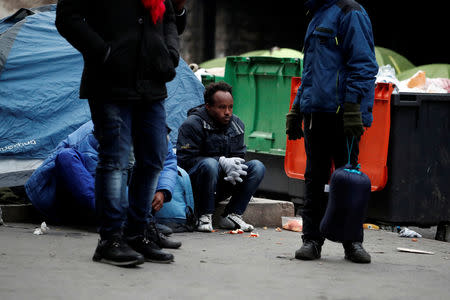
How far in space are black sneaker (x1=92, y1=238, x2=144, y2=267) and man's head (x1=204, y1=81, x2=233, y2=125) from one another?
7.63ft

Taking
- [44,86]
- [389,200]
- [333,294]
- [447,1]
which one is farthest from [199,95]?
[447,1]

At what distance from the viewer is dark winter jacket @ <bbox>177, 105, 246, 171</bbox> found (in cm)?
656

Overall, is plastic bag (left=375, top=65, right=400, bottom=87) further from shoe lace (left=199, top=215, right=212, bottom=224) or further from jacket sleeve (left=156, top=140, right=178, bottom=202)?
jacket sleeve (left=156, top=140, right=178, bottom=202)

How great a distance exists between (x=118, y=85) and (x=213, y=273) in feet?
3.58

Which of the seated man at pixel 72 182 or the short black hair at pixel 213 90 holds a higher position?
the short black hair at pixel 213 90

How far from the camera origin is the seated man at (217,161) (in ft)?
21.1

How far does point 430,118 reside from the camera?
7113 mm

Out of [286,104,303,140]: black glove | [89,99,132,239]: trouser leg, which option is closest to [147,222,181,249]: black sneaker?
[89,99,132,239]: trouser leg

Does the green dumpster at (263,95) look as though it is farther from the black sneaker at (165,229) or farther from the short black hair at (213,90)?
the black sneaker at (165,229)

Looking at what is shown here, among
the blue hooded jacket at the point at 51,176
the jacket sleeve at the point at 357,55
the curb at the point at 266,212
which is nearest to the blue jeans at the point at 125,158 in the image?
the jacket sleeve at the point at 357,55

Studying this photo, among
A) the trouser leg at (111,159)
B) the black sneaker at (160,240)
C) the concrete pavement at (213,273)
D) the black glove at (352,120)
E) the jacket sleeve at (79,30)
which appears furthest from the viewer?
the black sneaker at (160,240)

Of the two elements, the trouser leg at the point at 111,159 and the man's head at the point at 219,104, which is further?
the man's head at the point at 219,104

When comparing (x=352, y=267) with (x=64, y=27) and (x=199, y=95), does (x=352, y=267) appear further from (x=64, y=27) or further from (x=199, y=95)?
(x=199, y=95)

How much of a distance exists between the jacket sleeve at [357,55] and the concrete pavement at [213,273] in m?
1.03
